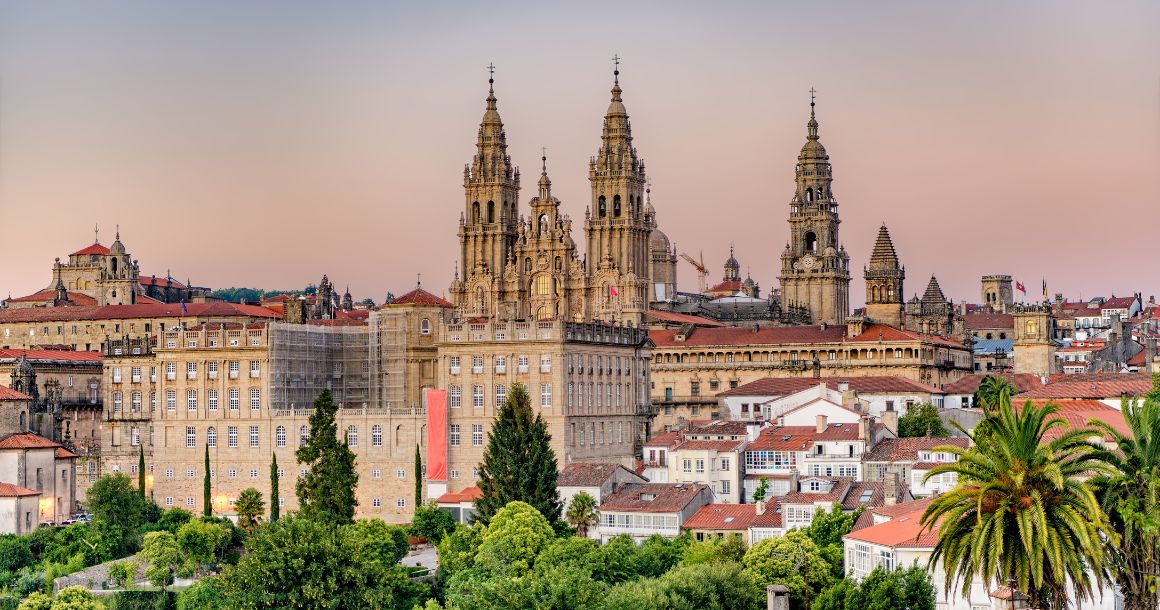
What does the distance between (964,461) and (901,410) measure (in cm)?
6162

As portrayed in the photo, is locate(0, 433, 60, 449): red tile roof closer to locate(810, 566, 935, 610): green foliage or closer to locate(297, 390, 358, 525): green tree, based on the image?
locate(297, 390, 358, 525): green tree

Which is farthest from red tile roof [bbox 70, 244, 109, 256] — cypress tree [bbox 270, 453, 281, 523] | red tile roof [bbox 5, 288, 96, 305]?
cypress tree [bbox 270, 453, 281, 523]

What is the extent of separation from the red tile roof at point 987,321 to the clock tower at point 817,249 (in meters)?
19.5

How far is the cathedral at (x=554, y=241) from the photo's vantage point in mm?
121875

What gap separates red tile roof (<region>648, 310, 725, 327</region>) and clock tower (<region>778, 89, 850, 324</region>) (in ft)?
28.7

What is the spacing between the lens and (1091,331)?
176625 mm

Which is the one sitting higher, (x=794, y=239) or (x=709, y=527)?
(x=794, y=239)

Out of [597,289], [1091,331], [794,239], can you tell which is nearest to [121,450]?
[597,289]

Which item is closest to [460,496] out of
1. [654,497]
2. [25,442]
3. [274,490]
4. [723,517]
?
[274,490]

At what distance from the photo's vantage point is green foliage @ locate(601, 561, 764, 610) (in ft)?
185

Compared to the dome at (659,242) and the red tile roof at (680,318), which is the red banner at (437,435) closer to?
the red tile roof at (680,318)

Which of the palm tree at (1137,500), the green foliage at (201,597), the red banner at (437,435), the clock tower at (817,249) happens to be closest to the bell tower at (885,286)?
the clock tower at (817,249)

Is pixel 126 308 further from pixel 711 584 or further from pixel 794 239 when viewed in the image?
pixel 711 584

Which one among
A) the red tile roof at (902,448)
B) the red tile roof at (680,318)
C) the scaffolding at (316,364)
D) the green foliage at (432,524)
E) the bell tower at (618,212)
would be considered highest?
the bell tower at (618,212)
